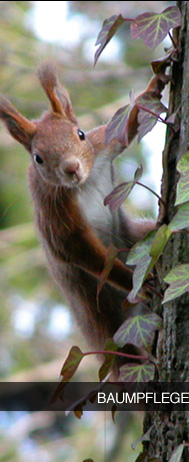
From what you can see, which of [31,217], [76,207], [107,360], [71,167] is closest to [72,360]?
[107,360]

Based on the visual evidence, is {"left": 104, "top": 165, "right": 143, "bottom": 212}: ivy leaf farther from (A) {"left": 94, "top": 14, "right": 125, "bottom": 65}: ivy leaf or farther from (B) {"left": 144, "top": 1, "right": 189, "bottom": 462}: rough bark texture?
(A) {"left": 94, "top": 14, "right": 125, "bottom": 65}: ivy leaf

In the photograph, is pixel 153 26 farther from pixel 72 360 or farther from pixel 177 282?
pixel 72 360

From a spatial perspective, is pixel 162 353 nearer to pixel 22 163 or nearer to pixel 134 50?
pixel 22 163

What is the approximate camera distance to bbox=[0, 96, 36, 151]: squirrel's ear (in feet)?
5.13

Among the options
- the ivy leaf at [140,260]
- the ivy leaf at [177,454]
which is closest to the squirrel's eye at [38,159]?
the ivy leaf at [140,260]

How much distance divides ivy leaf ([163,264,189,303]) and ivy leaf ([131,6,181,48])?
38 cm

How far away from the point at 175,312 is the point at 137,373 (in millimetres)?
112

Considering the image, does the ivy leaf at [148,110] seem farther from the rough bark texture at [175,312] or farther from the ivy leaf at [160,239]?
the ivy leaf at [160,239]

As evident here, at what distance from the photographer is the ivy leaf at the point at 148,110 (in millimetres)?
1019

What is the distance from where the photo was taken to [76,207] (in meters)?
1.68

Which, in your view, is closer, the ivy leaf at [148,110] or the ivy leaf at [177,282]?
the ivy leaf at [177,282]

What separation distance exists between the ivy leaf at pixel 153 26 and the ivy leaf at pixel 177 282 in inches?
15.1

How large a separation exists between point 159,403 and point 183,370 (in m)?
0.07

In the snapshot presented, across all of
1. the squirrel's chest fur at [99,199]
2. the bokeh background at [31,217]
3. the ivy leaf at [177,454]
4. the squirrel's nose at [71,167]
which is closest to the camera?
the ivy leaf at [177,454]
